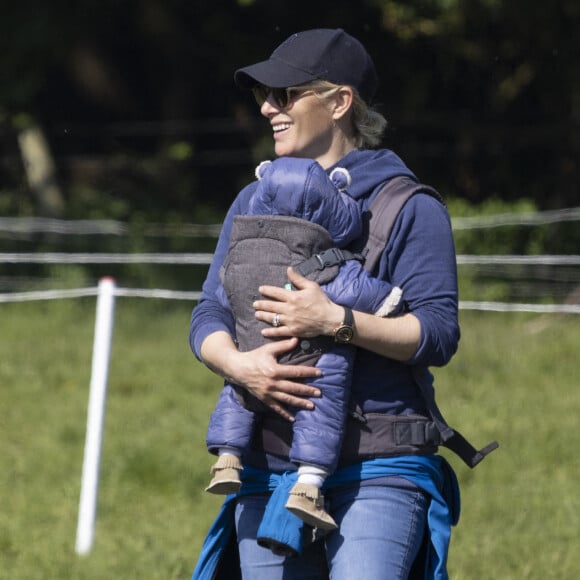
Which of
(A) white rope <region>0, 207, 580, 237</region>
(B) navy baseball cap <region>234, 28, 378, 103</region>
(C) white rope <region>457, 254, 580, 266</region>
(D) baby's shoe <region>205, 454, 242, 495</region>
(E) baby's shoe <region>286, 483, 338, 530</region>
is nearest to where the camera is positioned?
(E) baby's shoe <region>286, 483, 338, 530</region>

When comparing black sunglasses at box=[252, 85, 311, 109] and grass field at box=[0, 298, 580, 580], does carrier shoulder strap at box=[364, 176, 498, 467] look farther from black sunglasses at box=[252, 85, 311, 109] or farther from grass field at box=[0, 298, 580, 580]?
grass field at box=[0, 298, 580, 580]

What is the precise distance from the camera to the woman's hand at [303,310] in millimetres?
2506

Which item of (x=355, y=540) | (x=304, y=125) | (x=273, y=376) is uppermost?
(x=304, y=125)

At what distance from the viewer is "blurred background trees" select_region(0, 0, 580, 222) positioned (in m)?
12.9

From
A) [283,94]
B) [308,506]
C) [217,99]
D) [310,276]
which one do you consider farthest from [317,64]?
[217,99]

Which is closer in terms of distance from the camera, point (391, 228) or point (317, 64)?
point (391, 228)

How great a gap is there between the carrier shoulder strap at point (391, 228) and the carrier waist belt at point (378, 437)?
0.16 ft

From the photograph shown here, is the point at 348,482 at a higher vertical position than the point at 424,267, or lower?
lower

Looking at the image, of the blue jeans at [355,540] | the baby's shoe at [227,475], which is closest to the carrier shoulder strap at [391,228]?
the blue jeans at [355,540]

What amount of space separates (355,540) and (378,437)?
0.22 m

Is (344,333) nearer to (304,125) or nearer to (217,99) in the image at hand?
(304,125)

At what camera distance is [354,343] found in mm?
2525

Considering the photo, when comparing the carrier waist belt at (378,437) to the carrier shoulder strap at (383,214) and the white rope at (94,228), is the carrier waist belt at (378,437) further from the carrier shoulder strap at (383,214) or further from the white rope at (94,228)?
the white rope at (94,228)

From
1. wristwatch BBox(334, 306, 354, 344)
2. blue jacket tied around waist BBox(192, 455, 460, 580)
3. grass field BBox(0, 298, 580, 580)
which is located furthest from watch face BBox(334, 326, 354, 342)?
grass field BBox(0, 298, 580, 580)
